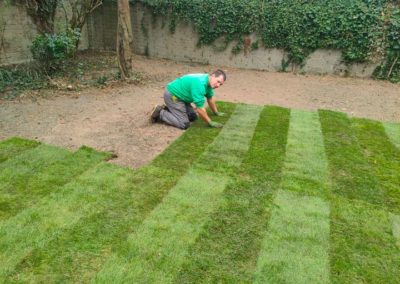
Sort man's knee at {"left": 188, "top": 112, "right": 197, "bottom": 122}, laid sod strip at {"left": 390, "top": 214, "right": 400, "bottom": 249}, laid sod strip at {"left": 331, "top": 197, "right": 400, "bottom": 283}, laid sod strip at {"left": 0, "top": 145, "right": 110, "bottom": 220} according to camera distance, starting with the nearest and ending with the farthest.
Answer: laid sod strip at {"left": 331, "top": 197, "right": 400, "bottom": 283} < laid sod strip at {"left": 390, "top": 214, "right": 400, "bottom": 249} < laid sod strip at {"left": 0, "top": 145, "right": 110, "bottom": 220} < man's knee at {"left": 188, "top": 112, "right": 197, "bottom": 122}

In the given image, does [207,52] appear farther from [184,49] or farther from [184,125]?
[184,125]

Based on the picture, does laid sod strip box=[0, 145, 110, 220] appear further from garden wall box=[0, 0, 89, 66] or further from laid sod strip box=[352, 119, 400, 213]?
garden wall box=[0, 0, 89, 66]

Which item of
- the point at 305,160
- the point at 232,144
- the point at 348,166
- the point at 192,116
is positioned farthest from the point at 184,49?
the point at 348,166

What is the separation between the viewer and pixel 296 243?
2855 mm

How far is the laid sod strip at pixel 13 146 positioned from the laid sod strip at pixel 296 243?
10.2ft

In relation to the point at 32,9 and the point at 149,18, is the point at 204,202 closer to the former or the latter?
the point at 32,9

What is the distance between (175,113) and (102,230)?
8.81ft

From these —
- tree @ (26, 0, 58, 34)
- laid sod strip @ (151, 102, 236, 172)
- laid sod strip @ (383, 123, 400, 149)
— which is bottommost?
laid sod strip @ (151, 102, 236, 172)

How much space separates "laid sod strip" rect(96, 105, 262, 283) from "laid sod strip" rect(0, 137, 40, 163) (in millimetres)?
2107

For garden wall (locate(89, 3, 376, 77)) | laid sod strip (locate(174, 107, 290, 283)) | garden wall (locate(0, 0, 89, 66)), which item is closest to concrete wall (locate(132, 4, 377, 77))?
garden wall (locate(89, 3, 376, 77))

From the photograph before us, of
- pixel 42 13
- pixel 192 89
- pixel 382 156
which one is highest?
pixel 42 13

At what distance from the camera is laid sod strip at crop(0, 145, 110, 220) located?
3.27m

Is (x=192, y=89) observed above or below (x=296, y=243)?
above

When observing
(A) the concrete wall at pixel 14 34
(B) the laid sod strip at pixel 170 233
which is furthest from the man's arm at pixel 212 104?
(A) the concrete wall at pixel 14 34
